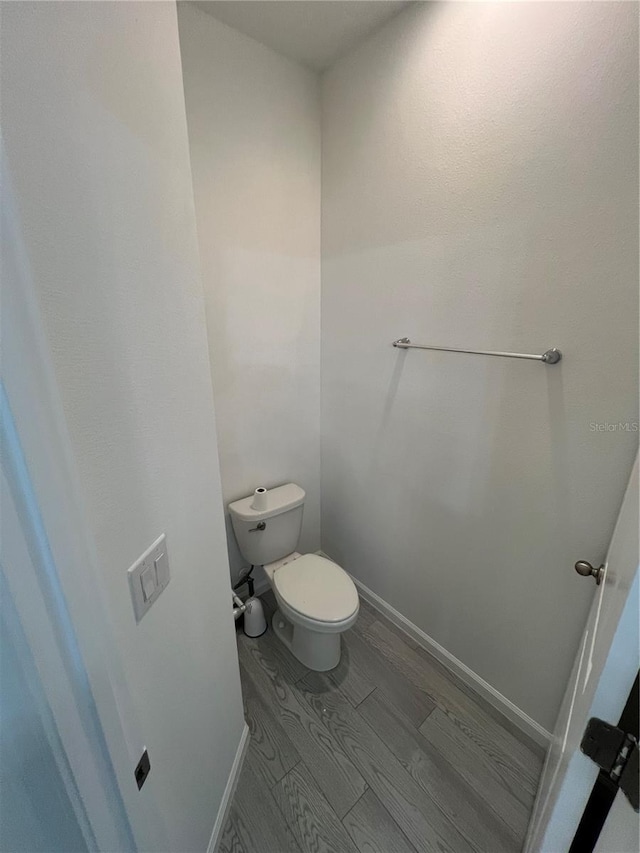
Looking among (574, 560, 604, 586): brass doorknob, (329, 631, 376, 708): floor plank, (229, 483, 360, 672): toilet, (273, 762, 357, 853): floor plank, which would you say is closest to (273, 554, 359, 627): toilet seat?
(229, 483, 360, 672): toilet

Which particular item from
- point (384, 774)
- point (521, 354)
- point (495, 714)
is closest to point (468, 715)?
point (495, 714)

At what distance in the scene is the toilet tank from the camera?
5.58 ft

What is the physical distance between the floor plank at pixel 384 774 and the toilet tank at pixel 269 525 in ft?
1.94

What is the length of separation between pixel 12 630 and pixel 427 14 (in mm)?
1945

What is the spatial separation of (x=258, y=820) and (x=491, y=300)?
191 centimetres

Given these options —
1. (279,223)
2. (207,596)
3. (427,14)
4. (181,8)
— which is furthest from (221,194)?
(207,596)

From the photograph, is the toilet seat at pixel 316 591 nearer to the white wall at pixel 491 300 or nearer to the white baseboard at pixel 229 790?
the white wall at pixel 491 300

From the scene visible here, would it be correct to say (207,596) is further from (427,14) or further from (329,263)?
(427,14)

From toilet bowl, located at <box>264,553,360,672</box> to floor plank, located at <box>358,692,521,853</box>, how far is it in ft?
0.91

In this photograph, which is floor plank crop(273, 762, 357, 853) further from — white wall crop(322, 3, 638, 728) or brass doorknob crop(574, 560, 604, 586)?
brass doorknob crop(574, 560, 604, 586)

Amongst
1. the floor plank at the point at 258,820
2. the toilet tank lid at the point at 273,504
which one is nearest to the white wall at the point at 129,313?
the floor plank at the point at 258,820

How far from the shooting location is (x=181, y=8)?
4.02ft

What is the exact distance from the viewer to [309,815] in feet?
3.82

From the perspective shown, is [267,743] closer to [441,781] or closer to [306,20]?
[441,781]
